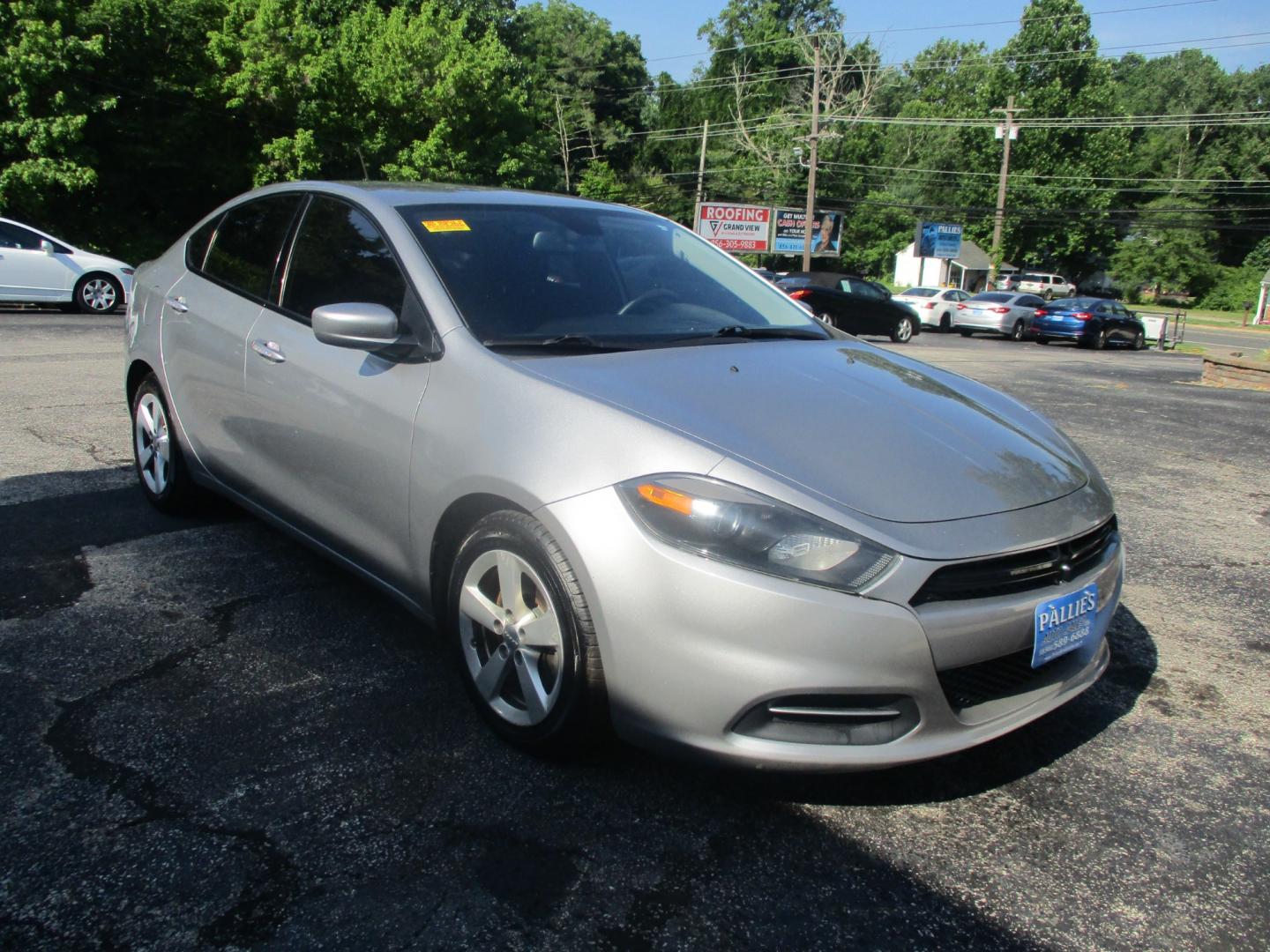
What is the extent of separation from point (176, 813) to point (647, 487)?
53.6 inches


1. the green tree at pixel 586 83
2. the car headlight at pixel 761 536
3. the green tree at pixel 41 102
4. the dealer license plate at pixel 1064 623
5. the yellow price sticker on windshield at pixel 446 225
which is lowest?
the dealer license plate at pixel 1064 623

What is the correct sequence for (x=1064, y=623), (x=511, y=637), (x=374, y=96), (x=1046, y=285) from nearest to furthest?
1. (x=1064, y=623)
2. (x=511, y=637)
3. (x=374, y=96)
4. (x=1046, y=285)

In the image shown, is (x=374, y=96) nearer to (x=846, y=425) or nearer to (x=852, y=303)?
(x=852, y=303)

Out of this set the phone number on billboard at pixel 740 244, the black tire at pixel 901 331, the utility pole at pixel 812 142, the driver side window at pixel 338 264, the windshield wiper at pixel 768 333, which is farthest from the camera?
the phone number on billboard at pixel 740 244

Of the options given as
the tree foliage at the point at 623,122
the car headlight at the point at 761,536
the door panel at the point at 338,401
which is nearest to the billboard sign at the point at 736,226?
the tree foliage at the point at 623,122

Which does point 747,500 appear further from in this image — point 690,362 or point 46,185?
point 46,185

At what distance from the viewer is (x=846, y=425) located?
2.68m

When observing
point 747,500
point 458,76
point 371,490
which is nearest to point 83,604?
point 371,490

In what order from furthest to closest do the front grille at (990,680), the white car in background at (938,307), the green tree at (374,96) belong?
the white car in background at (938,307) → the green tree at (374,96) → the front grille at (990,680)

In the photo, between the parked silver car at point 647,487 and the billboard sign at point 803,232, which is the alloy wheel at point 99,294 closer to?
the parked silver car at point 647,487

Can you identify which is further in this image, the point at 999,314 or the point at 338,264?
the point at 999,314

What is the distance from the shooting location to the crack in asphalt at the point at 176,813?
201 centimetres

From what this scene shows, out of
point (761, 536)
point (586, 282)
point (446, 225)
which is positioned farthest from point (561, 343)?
point (761, 536)

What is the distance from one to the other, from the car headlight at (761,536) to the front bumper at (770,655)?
0.11ft
